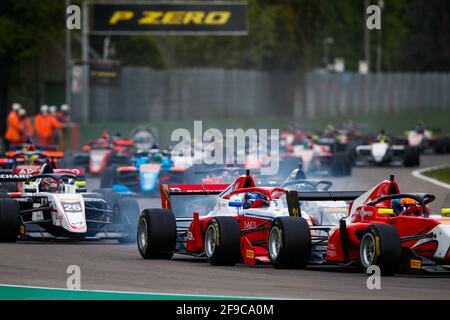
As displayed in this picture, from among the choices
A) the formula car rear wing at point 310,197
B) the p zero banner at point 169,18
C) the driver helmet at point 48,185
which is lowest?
the driver helmet at point 48,185

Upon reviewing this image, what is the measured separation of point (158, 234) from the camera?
17.1 metres

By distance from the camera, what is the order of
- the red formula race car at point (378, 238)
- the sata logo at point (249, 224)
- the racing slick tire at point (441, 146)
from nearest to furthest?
1. the red formula race car at point (378, 238)
2. the sata logo at point (249, 224)
3. the racing slick tire at point (441, 146)

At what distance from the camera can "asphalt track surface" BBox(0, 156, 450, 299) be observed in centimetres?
1312

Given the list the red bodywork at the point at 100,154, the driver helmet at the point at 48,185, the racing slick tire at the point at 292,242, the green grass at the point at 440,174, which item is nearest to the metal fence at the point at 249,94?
the red bodywork at the point at 100,154

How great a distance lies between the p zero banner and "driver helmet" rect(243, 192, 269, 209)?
38763 millimetres

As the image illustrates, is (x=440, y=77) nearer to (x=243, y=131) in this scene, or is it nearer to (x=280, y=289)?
(x=243, y=131)

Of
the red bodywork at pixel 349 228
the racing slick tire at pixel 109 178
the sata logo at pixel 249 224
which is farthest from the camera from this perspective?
the racing slick tire at pixel 109 178

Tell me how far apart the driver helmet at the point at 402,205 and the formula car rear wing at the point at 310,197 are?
120 cm

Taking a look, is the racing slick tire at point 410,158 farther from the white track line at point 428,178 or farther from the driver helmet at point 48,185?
the driver helmet at point 48,185

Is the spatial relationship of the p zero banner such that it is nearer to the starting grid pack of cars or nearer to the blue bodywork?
the blue bodywork

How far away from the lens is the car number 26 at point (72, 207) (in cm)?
1944

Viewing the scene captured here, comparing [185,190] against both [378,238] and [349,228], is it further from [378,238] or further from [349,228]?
[378,238]

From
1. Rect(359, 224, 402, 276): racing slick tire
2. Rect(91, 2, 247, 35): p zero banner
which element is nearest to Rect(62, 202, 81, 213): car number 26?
Rect(359, 224, 402, 276): racing slick tire
